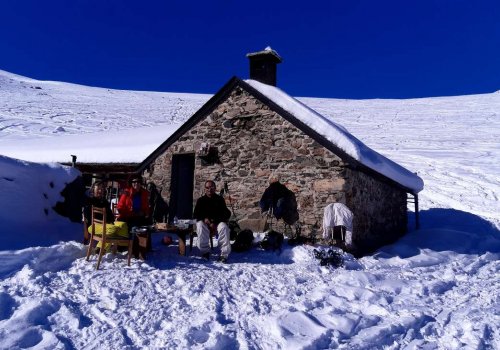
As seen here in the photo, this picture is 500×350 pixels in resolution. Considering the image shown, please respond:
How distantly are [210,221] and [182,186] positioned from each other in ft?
12.0

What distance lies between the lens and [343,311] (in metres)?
4.62

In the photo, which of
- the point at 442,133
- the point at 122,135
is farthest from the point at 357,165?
the point at 442,133

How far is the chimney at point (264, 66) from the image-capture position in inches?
461

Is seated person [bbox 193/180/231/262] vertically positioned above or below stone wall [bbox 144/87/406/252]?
below

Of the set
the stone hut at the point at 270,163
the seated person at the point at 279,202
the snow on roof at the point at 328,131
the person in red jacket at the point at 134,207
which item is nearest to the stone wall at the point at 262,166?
the stone hut at the point at 270,163

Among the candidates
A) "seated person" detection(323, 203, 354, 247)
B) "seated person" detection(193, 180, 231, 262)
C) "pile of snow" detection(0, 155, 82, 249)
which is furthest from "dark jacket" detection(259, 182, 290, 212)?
"pile of snow" detection(0, 155, 82, 249)

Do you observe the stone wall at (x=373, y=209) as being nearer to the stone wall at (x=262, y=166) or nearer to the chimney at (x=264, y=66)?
the stone wall at (x=262, y=166)

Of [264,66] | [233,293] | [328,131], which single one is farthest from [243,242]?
[264,66]

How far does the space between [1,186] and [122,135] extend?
1029 centimetres

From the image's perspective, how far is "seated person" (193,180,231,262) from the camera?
677 centimetres

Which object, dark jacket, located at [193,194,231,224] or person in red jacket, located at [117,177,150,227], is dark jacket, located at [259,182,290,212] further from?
person in red jacket, located at [117,177,150,227]

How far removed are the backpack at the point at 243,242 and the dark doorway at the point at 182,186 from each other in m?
2.95

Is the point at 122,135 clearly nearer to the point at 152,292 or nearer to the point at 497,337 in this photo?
the point at 152,292

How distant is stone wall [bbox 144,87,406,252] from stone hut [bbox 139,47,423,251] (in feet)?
0.07
